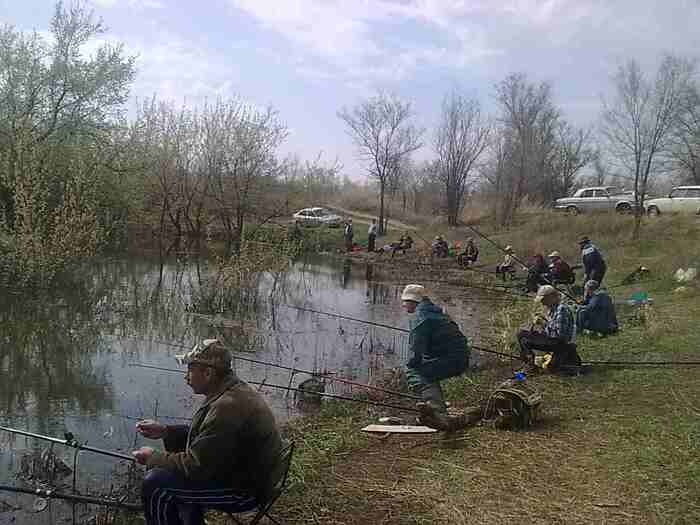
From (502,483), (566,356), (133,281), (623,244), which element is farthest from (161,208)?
(502,483)

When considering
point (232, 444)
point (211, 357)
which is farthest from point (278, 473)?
point (211, 357)

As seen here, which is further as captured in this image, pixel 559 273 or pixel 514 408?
pixel 559 273

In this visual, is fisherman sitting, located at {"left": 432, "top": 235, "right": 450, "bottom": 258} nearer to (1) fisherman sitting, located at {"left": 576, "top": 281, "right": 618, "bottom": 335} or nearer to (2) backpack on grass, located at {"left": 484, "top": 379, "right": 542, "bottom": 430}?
(1) fisherman sitting, located at {"left": 576, "top": 281, "right": 618, "bottom": 335}

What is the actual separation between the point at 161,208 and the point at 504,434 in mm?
26563

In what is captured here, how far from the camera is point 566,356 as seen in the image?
725cm

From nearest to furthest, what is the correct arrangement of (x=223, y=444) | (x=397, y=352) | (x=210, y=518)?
1. (x=223, y=444)
2. (x=210, y=518)
3. (x=397, y=352)

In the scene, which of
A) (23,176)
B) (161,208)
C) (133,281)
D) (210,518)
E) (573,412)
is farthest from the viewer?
(161,208)

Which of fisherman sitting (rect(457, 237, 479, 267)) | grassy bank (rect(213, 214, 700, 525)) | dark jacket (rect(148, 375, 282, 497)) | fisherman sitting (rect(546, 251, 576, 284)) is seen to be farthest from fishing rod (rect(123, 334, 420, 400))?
fisherman sitting (rect(457, 237, 479, 267))

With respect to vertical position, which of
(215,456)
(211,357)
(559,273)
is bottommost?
(215,456)

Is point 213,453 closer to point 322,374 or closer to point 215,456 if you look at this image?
point 215,456

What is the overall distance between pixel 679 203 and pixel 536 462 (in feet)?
76.4

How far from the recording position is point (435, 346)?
A: 550 cm

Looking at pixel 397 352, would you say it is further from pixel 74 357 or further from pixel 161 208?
pixel 161 208

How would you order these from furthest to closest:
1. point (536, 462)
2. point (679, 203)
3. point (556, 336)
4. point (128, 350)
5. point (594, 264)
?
point (679, 203), point (594, 264), point (128, 350), point (556, 336), point (536, 462)
